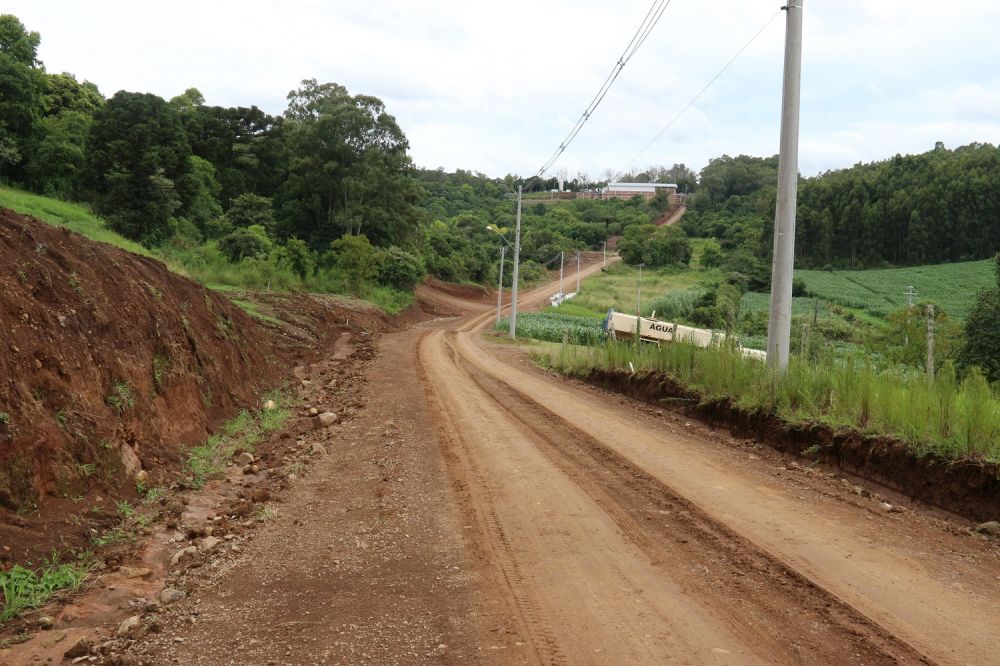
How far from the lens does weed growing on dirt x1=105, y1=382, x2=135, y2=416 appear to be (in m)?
8.99

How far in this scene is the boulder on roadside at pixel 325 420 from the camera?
13.4 metres

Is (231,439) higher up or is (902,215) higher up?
(902,215)

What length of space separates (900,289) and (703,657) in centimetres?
7789

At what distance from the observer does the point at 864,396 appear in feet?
31.9

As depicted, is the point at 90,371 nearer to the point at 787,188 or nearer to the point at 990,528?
the point at 990,528

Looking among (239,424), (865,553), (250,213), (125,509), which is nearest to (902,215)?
(250,213)

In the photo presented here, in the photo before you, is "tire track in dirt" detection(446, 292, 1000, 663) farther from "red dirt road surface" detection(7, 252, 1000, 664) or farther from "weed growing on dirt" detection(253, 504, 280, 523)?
"weed growing on dirt" detection(253, 504, 280, 523)

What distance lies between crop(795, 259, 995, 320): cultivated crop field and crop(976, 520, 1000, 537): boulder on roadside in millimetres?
57419

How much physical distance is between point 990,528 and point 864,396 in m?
2.87

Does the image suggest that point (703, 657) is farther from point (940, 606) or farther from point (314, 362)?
point (314, 362)

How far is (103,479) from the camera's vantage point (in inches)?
301

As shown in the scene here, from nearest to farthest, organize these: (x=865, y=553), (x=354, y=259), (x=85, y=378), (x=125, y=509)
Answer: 1. (x=865, y=553)
2. (x=125, y=509)
3. (x=85, y=378)
4. (x=354, y=259)

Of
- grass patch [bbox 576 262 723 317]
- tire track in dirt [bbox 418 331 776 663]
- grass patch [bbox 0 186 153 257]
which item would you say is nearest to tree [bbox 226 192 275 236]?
grass patch [bbox 0 186 153 257]

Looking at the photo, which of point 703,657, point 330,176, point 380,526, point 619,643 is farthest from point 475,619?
point 330,176
